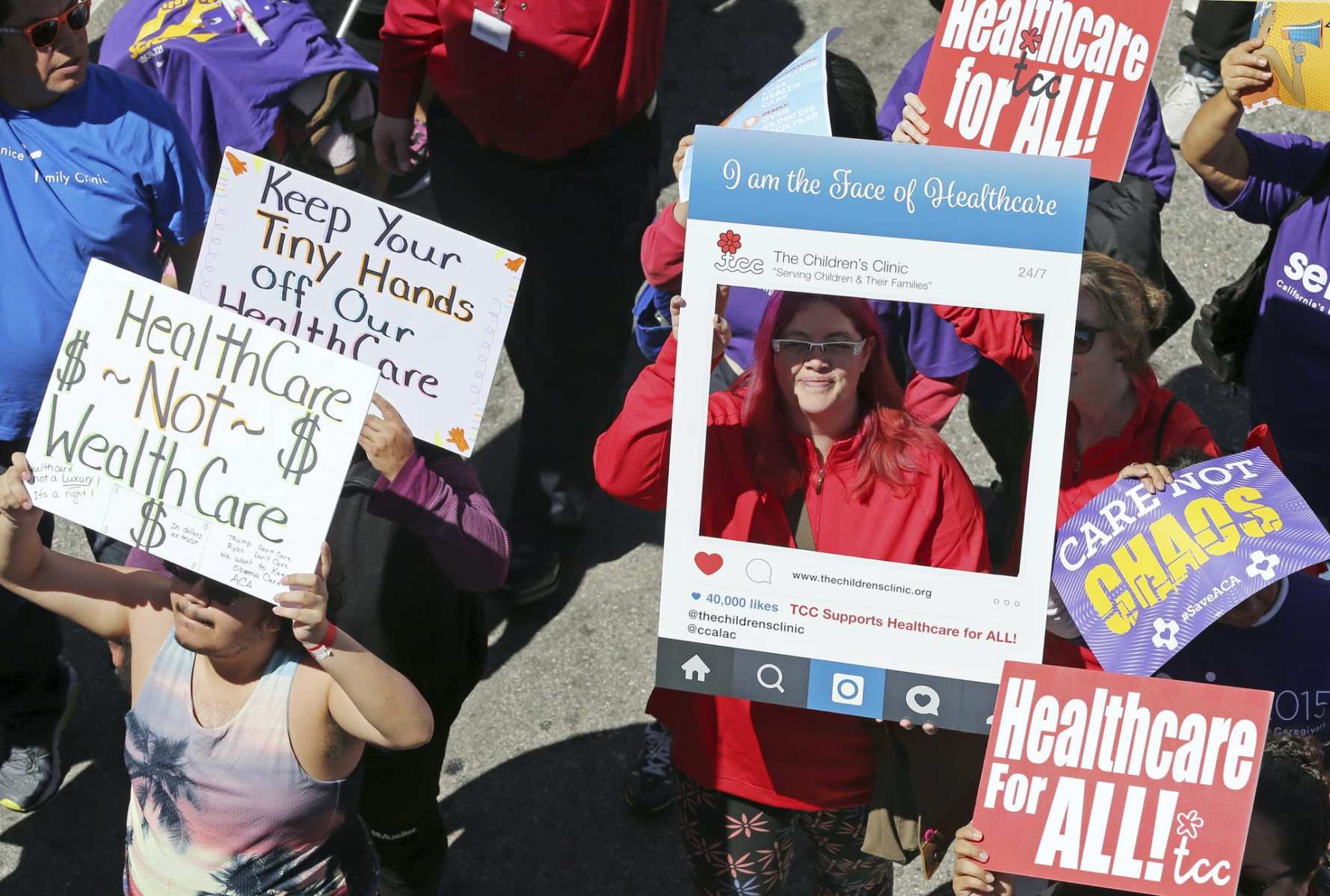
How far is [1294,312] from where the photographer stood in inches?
125

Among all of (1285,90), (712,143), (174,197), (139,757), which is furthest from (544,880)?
(1285,90)

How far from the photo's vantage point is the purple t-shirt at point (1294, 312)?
122 inches

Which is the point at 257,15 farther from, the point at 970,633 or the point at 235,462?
the point at 970,633

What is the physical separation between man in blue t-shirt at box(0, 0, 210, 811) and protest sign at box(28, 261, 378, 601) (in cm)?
82

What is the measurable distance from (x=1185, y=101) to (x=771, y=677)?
3.67 m

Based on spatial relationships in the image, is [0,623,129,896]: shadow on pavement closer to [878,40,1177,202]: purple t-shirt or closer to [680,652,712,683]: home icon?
[680,652,712,683]: home icon

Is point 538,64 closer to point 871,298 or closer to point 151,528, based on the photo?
point 871,298

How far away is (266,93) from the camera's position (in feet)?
13.3

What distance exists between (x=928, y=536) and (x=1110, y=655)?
1.20 ft

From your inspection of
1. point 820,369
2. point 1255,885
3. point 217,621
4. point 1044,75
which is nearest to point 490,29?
point 1044,75

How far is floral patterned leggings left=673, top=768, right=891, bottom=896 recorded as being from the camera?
2740 mm

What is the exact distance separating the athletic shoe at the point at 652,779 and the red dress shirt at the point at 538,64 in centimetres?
161

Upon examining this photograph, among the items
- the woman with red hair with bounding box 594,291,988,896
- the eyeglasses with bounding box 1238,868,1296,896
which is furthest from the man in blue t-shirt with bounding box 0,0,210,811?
the eyeglasses with bounding box 1238,868,1296,896

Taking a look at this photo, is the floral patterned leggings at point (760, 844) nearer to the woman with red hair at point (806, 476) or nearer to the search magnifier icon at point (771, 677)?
the woman with red hair at point (806, 476)
